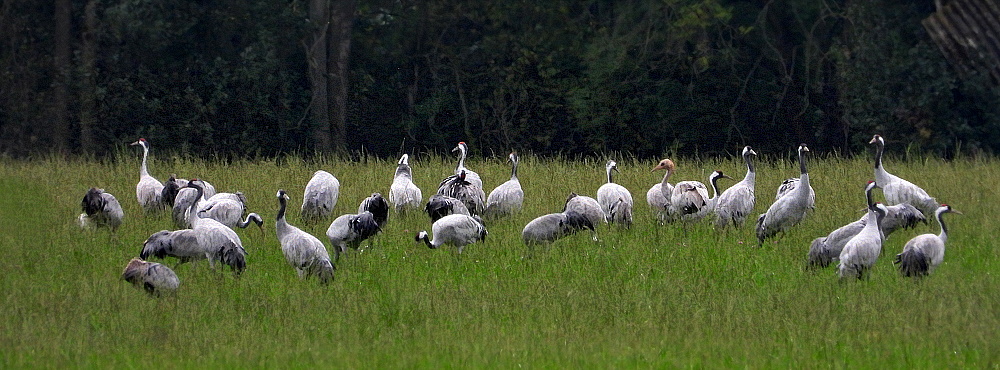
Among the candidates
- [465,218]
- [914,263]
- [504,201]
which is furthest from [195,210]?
[914,263]

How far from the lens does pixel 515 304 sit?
30.7ft

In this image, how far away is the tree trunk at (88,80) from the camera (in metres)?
27.9

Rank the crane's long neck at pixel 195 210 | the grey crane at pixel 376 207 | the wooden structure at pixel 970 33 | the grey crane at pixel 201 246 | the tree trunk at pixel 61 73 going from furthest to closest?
the tree trunk at pixel 61 73, the wooden structure at pixel 970 33, the grey crane at pixel 376 207, the crane's long neck at pixel 195 210, the grey crane at pixel 201 246

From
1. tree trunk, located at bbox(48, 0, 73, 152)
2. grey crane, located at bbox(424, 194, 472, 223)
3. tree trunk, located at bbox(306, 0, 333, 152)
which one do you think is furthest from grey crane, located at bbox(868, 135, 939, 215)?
tree trunk, located at bbox(48, 0, 73, 152)

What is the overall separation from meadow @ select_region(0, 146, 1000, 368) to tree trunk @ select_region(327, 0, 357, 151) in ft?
48.7

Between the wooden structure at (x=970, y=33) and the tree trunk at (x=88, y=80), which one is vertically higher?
the wooden structure at (x=970, y=33)

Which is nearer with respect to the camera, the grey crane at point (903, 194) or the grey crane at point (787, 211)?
the grey crane at point (787, 211)

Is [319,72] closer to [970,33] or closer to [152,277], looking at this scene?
[970,33]

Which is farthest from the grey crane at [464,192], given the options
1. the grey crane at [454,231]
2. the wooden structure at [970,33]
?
the wooden structure at [970,33]

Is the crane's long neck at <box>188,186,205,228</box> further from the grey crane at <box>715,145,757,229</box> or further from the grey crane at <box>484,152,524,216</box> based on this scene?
the grey crane at <box>715,145,757,229</box>

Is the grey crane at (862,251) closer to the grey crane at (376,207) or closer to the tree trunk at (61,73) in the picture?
the grey crane at (376,207)

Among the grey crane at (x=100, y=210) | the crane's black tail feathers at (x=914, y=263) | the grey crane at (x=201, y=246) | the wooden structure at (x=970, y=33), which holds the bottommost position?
the grey crane at (x=100, y=210)

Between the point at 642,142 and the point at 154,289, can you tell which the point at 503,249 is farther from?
the point at 642,142

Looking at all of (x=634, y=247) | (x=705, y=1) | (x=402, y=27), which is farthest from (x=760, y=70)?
(x=634, y=247)
